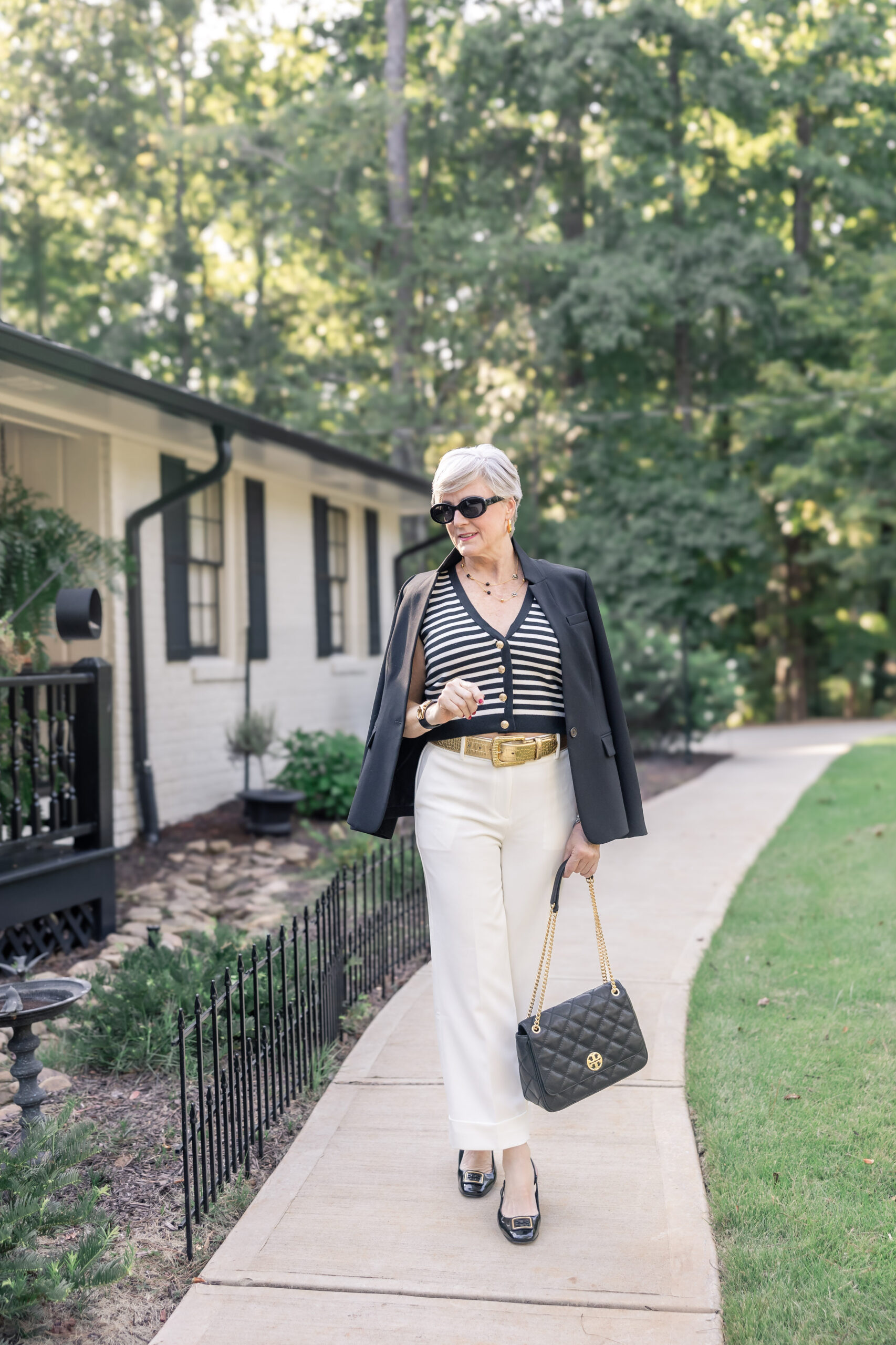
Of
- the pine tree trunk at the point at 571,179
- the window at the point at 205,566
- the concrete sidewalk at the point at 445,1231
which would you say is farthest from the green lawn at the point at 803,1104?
the pine tree trunk at the point at 571,179

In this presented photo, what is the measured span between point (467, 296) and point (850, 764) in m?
11.2

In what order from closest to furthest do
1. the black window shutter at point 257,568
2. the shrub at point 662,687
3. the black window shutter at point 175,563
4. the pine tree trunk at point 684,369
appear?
the black window shutter at point 175,563 → the black window shutter at point 257,568 → the shrub at point 662,687 → the pine tree trunk at point 684,369

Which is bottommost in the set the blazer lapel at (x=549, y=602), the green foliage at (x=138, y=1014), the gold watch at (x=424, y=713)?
the green foliage at (x=138, y=1014)

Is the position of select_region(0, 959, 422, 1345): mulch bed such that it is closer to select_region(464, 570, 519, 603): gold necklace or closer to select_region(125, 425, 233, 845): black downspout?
select_region(464, 570, 519, 603): gold necklace

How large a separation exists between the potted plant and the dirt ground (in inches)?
146

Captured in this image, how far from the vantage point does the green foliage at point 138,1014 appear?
4285 millimetres

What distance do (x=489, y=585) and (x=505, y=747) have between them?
48 centimetres

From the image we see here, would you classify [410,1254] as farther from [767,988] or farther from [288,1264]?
[767,988]

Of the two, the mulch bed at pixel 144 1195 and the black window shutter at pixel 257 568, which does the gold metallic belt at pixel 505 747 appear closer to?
the mulch bed at pixel 144 1195

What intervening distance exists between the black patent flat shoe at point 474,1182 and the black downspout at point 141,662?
5802mm

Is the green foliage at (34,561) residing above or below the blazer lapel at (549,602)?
above

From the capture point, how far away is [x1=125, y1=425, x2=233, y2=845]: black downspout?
8680 mm

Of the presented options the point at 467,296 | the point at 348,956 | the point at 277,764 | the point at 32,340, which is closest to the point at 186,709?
the point at 277,764

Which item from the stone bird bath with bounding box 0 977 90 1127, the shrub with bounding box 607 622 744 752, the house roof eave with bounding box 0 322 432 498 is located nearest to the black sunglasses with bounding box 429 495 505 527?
the stone bird bath with bounding box 0 977 90 1127
